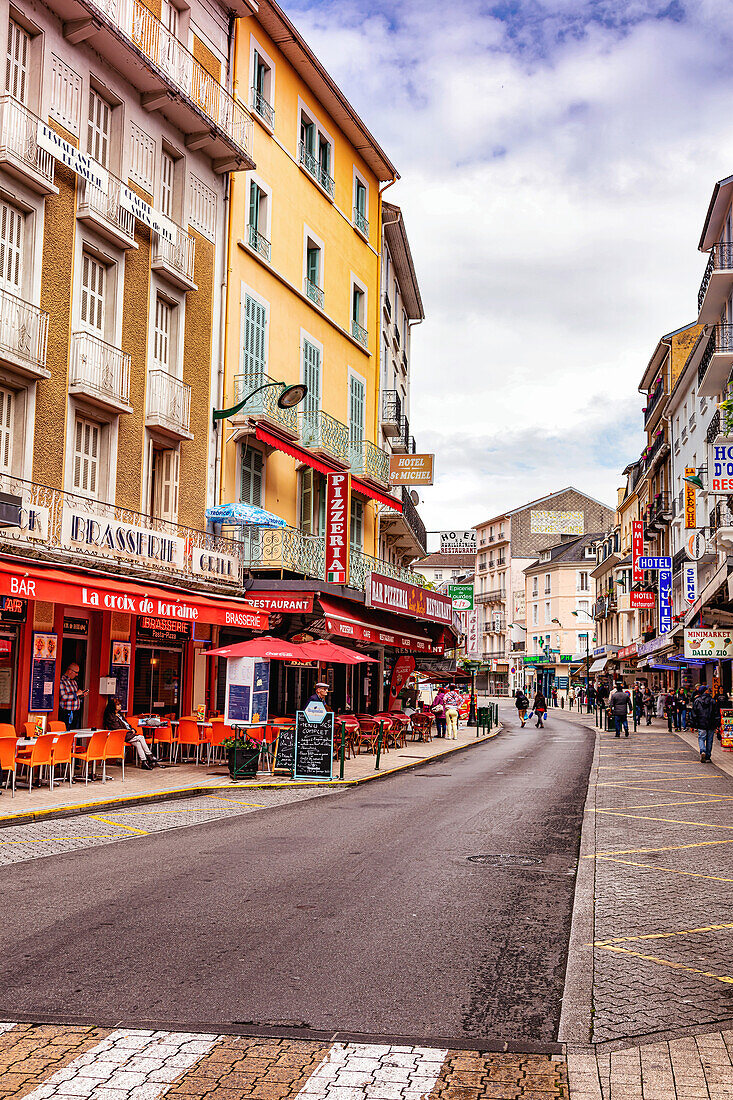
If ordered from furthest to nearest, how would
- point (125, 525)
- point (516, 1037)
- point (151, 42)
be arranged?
point (151, 42) < point (125, 525) < point (516, 1037)

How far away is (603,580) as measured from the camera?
8156 centimetres

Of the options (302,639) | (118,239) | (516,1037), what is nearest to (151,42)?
(118,239)

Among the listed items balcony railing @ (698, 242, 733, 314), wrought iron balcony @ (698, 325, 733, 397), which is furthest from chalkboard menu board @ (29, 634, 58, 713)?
balcony railing @ (698, 242, 733, 314)

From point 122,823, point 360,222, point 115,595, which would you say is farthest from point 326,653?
point 360,222

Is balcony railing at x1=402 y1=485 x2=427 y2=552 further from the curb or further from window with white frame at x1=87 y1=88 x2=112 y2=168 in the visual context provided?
window with white frame at x1=87 y1=88 x2=112 y2=168

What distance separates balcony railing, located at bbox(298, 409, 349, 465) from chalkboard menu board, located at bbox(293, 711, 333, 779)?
34.8ft

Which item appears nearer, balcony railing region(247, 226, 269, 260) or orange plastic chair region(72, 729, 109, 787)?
orange plastic chair region(72, 729, 109, 787)

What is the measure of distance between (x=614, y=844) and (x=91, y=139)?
15848 millimetres

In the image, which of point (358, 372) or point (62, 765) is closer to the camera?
point (62, 765)

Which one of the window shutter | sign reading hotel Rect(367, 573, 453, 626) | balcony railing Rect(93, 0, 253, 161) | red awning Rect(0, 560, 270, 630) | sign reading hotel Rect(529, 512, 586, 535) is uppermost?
sign reading hotel Rect(529, 512, 586, 535)

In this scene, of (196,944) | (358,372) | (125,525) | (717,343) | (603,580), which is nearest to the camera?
(196,944)

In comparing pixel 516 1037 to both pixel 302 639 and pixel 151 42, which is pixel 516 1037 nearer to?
pixel 302 639

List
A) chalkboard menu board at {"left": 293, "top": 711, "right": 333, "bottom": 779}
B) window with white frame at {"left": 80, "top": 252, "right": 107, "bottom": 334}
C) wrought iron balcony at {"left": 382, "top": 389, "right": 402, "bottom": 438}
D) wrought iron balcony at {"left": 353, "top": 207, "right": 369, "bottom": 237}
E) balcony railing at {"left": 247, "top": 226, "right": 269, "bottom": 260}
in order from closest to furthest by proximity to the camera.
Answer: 1. chalkboard menu board at {"left": 293, "top": 711, "right": 333, "bottom": 779}
2. window with white frame at {"left": 80, "top": 252, "right": 107, "bottom": 334}
3. balcony railing at {"left": 247, "top": 226, "right": 269, "bottom": 260}
4. wrought iron balcony at {"left": 353, "top": 207, "right": 369, "bottom": 237}
5. wrought iron balcony at {"left": 382, "top": 389, "right": 402, "bottom": 438}

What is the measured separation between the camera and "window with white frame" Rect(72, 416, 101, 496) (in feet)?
62.0
